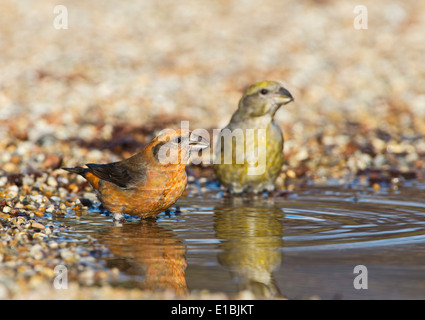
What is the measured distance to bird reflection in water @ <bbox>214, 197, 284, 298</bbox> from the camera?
460 cm

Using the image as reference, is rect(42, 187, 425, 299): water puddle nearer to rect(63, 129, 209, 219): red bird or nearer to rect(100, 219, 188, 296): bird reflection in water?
rect(100, 219, 188, 296): bird reflection in water

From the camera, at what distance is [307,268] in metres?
4.84

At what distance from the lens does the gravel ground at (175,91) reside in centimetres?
710

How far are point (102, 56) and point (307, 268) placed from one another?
37.9ft

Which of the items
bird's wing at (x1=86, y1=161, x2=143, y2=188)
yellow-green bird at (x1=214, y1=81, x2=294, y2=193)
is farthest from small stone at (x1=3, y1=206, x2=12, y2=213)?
yellow-green bird at (x1=214, y1=81, x2=294, y2=193)

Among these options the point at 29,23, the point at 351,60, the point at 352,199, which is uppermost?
the point at 29,23

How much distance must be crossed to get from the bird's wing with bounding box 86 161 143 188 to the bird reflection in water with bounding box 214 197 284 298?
0.87 metres

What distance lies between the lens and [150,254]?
17.1 ft

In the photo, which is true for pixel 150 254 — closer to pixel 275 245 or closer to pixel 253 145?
pixel 275 245

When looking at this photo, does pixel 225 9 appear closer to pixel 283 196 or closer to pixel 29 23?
pixel 29 23

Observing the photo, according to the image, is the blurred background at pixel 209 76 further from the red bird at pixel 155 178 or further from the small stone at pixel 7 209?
the red bird at pixel 155 178

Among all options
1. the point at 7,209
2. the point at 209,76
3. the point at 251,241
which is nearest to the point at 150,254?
the point at 251,241

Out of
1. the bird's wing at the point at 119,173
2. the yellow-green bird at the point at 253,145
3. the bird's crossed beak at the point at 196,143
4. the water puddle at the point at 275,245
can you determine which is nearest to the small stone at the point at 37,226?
the water puddle at the point at 275,245
